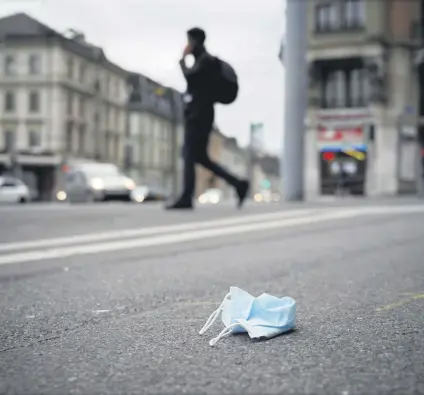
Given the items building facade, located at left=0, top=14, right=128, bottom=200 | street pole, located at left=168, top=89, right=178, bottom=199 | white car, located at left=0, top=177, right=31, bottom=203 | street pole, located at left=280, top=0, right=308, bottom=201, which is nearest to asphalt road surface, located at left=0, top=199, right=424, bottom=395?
street pole, located at left=280, top=0, right=308, bottom=201

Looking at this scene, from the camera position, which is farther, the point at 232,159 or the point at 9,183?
the point at 232,159

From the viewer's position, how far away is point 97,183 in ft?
60.9

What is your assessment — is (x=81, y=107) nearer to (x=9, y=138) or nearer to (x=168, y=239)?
(x=9, y=138)

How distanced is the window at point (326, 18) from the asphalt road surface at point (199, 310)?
27.1 metres

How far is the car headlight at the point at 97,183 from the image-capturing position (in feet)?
57.9

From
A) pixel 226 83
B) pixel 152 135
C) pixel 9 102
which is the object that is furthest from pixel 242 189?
pixel 152 135

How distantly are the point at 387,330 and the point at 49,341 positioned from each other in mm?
1105

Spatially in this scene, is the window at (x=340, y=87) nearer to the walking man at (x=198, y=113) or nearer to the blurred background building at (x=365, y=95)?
the blurred background building at (x=365, y=95)

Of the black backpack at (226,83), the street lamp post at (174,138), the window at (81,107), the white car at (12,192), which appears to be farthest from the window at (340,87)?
the street lamp post at (174,138)

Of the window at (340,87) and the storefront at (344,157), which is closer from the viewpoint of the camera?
the storefront at (344,157)

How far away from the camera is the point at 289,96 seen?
12.6 m

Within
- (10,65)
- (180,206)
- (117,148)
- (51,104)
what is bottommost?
(180,206)

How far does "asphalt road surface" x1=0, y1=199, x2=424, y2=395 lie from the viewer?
1617mm

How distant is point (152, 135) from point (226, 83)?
210 ft
